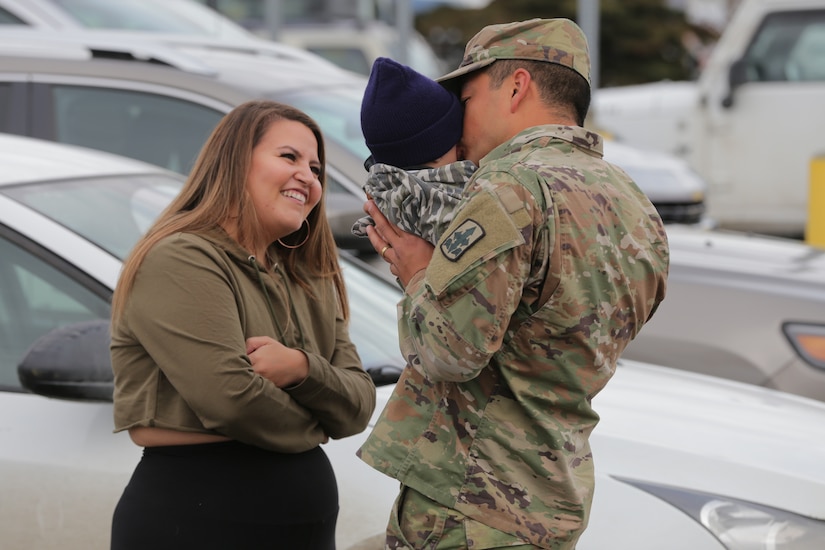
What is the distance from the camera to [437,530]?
2086 mm

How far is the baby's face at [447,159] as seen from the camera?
2152 mm

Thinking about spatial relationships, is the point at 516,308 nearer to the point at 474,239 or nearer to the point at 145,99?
the point at 474,239

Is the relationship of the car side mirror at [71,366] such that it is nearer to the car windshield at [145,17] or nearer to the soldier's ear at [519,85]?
the soldier's ear at [519,85]

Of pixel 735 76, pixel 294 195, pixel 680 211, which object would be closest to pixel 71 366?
pixel 294 195

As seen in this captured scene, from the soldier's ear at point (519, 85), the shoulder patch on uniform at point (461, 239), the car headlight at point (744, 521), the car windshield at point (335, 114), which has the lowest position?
the car headlight at point (744, 521)

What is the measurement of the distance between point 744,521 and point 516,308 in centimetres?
103

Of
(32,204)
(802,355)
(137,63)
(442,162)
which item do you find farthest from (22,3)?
(442,162)

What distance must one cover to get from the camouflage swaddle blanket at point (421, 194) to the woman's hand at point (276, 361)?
465 millimetres

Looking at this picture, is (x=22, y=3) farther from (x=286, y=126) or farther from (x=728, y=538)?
(x=728, y=538)

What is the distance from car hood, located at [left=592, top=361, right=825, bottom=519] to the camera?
2.80m

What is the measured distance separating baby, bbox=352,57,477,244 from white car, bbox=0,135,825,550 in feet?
3.08

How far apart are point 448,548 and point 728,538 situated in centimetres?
89

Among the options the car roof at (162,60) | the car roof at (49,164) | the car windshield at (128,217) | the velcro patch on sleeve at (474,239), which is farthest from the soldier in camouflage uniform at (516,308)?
the car roof at (162,60)

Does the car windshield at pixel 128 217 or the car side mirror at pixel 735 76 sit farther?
the car side mirror at pixel 735 76
